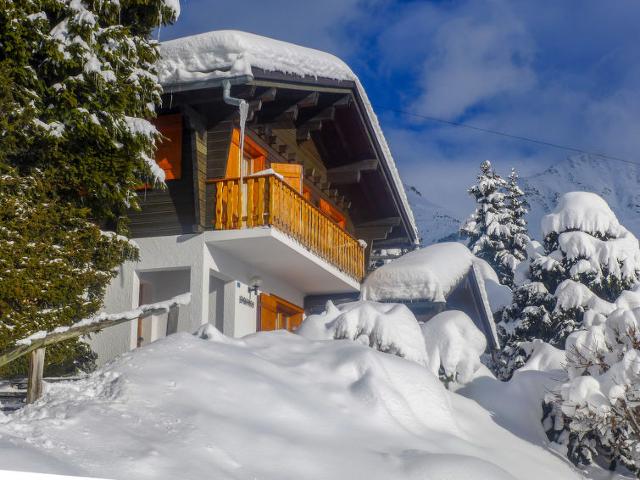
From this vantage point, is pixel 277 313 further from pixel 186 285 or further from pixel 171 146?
pixel 171 146

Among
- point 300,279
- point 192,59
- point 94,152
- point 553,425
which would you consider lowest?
point 553,425

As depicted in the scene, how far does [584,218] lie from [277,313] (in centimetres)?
850

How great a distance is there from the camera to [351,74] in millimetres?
14828

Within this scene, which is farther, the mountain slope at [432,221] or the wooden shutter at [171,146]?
the mountain slope at [432,221]

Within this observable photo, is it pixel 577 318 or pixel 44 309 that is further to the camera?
pixel 577 318

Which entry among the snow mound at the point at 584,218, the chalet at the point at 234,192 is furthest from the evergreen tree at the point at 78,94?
the snow mound at the point at 584,218

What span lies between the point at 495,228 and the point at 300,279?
63.0 feet

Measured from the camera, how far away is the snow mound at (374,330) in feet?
34.3

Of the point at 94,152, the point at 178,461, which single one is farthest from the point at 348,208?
the point at 178,461

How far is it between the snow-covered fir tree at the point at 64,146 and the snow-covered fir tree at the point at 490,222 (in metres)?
24.3

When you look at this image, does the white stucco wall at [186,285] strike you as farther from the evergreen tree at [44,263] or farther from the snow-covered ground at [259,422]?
the snow-covered ground at [259,422]

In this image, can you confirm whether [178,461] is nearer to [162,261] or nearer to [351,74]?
[162,261]

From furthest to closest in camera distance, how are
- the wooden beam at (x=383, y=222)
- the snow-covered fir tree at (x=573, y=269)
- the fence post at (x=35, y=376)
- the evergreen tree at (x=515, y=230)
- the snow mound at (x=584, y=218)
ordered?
the evergreen tree at (x=515, y=230) → the snow mound at (x=584, y=218) → the snow-covered fir tree at (x=573, y=269) → the wooden beam at (x=383, y=222) → the fence post at (x=35, y=376)

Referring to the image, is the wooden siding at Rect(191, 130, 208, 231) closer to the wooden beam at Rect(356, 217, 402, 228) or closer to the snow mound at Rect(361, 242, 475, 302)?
the snow mound at Rect(361, 242, 475, 302)
